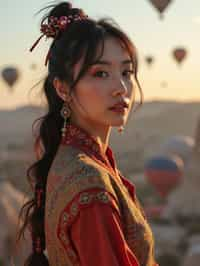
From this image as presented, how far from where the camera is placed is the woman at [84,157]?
1766 millimetres

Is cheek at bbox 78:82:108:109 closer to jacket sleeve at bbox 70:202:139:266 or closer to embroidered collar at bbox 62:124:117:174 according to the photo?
embroidered collar at bbox 62:124:117:174

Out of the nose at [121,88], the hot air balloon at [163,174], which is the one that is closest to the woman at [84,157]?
the nose at [121,88]

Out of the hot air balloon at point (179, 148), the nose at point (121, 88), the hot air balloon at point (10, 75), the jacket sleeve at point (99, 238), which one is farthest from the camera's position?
the hot air balloon at point (179, 148)

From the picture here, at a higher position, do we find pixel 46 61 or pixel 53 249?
pixel 46 61

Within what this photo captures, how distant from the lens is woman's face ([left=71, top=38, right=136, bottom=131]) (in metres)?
1.98

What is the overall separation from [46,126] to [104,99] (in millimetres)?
294

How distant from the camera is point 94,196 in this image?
178 cm

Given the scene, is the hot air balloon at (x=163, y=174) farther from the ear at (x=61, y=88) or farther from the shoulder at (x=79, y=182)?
the shoulder at (x=79, y=182)

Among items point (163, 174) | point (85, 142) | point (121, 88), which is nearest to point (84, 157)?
point (85, 142)

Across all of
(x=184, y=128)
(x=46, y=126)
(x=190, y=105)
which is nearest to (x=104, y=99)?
(x=46, y=126)

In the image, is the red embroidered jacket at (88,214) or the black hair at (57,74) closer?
the red embroidered jacket at (88,214)

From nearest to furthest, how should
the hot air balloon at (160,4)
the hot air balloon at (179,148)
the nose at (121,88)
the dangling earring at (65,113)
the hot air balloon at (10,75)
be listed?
the nose at (121,88) < the dangling earring at (65,113) < the hot air balloon at (160,4) < the hot air balloon at (10,75) < the hot air balloon at (179,148)

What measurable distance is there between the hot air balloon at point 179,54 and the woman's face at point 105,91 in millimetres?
26756

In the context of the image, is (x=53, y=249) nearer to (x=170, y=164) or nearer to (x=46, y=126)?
(x=46, y=126)
